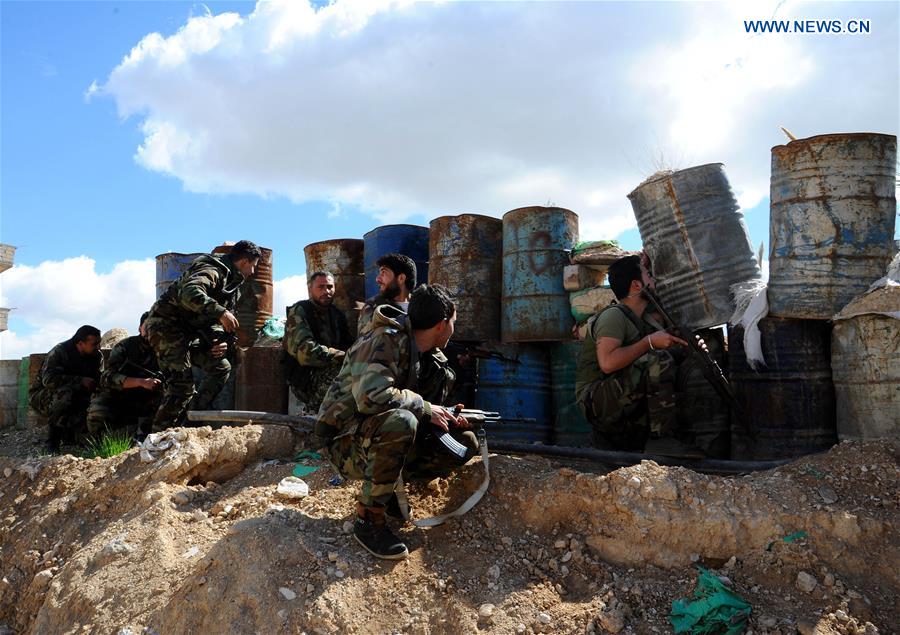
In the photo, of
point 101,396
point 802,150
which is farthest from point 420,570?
point 101,396

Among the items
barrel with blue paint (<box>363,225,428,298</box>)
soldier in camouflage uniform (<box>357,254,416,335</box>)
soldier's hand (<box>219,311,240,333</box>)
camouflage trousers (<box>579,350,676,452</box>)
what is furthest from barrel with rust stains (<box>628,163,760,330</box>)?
soldier's hand (<box>219,311,240,333</box>)

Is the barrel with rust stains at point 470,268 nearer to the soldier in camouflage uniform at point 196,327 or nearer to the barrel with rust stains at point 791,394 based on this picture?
the soldier in camouflage uniform at point 196,327

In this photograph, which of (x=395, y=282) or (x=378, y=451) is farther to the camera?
(x=395, y=282)

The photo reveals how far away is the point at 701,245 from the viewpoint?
452cm

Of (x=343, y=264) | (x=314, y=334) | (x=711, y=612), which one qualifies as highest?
(x=343, y=264)

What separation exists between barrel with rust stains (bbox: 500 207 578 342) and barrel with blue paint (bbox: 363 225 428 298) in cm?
86

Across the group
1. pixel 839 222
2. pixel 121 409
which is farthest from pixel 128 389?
pixel 839 222

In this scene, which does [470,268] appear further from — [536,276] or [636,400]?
[636,400]

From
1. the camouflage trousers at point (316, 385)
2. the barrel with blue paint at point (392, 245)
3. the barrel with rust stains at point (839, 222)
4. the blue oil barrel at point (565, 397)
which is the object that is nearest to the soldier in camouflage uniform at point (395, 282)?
the camouflage trousers at point (316, 385)

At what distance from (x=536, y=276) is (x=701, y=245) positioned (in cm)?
121

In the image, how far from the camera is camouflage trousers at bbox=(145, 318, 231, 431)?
514 centimetres

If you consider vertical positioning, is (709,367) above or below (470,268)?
below

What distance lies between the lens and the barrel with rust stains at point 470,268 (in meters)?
5.40

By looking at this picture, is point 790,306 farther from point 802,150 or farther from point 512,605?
point 512,605
